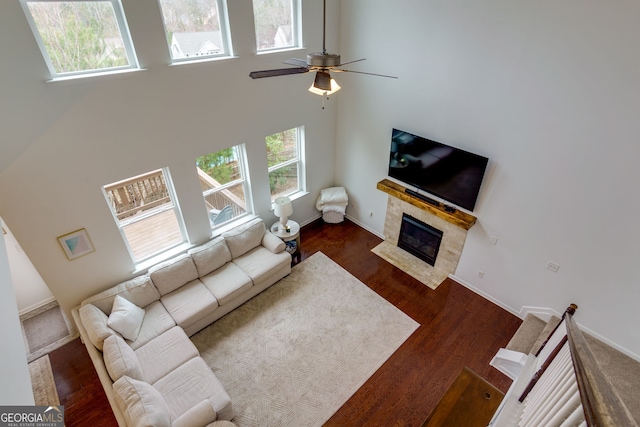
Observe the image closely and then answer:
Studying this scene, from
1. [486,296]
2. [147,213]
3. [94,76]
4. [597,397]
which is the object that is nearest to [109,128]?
[94,76]

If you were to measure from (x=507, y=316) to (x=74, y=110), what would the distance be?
642 cm

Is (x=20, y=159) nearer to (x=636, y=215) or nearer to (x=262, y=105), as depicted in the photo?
(x=262, y=105)

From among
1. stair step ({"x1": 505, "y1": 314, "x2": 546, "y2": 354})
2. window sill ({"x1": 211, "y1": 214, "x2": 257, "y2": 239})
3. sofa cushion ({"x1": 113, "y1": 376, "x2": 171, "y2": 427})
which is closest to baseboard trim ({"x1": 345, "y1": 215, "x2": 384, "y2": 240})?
window sill ({"x1": 211, "y1": 214, "x2": 257, "y2": 239})

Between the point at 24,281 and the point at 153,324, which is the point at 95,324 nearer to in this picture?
the point at 153,324

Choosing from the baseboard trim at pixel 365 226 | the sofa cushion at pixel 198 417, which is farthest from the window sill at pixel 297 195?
the sofa cushion at pixel 198 417

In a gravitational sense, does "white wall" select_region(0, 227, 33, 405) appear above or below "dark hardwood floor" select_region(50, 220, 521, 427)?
above

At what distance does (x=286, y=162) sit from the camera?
614cm

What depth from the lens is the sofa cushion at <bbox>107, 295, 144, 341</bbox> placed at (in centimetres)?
403

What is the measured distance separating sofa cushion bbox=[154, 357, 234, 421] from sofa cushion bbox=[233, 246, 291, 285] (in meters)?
1.53

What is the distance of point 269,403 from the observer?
394 centimetres

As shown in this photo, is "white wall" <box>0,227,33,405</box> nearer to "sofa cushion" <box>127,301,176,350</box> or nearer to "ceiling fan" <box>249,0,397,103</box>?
"sofa cushion" <box>127,301,176,350</box>

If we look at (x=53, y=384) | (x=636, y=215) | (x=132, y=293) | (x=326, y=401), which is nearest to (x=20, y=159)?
(x=132, y=293)

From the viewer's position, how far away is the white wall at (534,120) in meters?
3.34

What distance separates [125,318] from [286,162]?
142 inches
